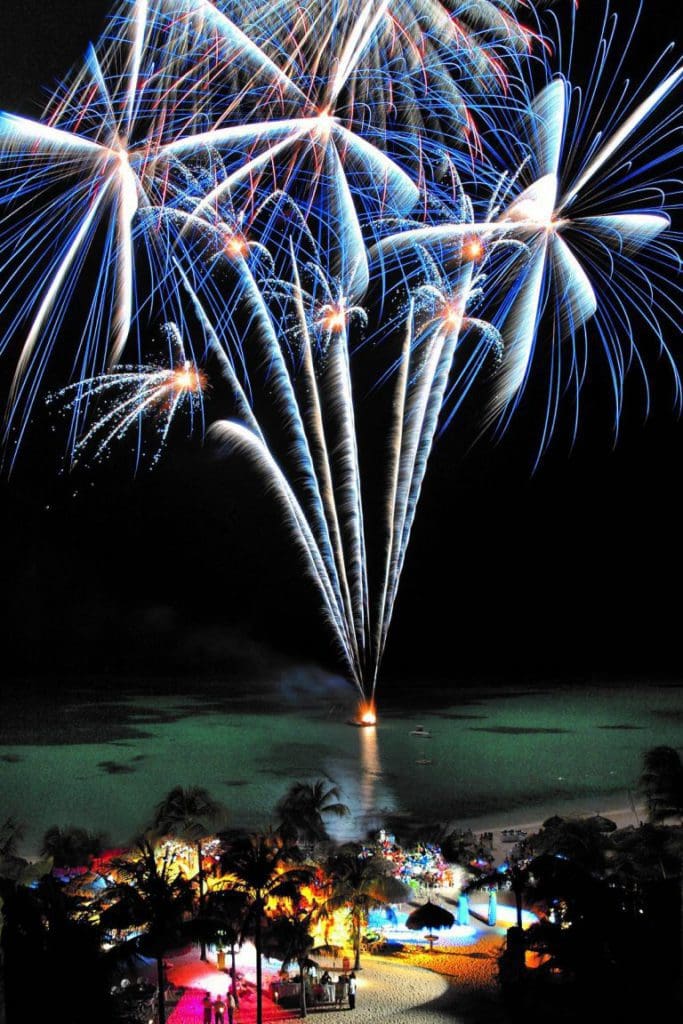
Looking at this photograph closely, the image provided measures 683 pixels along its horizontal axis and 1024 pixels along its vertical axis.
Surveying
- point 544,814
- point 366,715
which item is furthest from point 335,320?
point 544,814

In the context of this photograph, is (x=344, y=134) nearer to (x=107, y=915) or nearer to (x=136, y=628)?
(x=107, y=915)

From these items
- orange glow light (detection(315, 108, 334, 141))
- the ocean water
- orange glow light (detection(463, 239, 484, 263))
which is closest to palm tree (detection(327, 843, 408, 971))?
orange glow light (detection(463, 239, 484, 263))

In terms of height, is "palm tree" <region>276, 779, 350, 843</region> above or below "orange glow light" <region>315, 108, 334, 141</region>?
below

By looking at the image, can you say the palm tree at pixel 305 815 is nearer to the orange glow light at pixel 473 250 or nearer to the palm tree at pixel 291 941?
the palm tree at pixel 291 941

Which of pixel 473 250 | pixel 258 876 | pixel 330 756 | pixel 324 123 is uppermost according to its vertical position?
pixel 324 123

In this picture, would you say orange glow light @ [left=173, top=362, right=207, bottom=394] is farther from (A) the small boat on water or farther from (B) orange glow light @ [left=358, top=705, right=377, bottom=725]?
(A) the small boat on water

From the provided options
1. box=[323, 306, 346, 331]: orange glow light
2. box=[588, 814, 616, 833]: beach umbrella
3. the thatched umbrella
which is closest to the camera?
the thatched umbrella

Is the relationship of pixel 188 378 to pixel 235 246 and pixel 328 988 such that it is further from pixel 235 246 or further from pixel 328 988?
pixel 328 988
